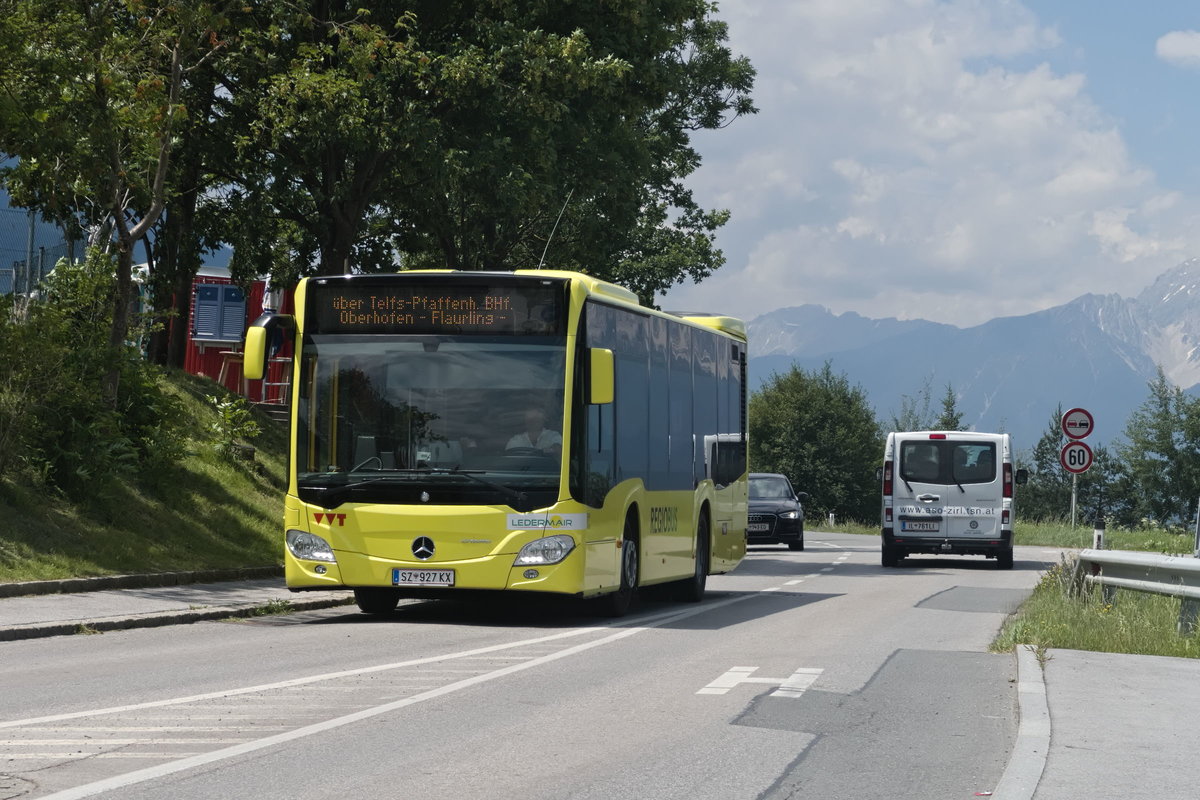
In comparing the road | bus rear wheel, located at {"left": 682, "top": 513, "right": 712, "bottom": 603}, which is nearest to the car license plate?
the road

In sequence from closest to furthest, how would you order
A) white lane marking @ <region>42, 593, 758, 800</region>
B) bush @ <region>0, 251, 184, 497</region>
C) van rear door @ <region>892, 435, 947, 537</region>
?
white lane marking @ <region>42, 593, 758, 800</region> → bush @ <region>0, 251, 184, 497</region> → van rear door @ <region>892, 435, 947, 537</region>

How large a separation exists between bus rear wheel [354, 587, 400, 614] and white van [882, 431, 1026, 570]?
15612mm

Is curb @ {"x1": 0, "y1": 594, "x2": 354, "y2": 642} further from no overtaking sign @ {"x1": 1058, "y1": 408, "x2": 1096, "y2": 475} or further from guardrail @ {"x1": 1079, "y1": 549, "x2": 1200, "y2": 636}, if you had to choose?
no overtaking sign @ {"x1": 1058, "y1": 408, "x2": 1096, "y2": 475}

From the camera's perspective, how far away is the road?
7379 millimetres

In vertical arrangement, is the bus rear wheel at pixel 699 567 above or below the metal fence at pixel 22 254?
below

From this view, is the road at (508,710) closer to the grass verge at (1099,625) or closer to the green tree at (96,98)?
the grass verge at (1099,625)

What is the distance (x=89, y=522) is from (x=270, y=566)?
8.09 feet

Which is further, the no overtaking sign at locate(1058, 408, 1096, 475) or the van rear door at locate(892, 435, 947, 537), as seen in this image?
the van rear door at locate(892, 435, 947, 537)

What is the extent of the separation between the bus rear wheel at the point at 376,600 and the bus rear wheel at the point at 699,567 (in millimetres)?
4117

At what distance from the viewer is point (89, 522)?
1973cm

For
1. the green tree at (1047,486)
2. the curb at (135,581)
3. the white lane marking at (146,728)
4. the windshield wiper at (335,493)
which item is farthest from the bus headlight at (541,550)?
the green tree at (1047,486)

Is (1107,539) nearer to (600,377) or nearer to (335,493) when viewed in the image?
(600,377)

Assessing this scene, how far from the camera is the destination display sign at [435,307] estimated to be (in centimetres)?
1555

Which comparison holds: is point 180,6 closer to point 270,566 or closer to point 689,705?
point 270,566
